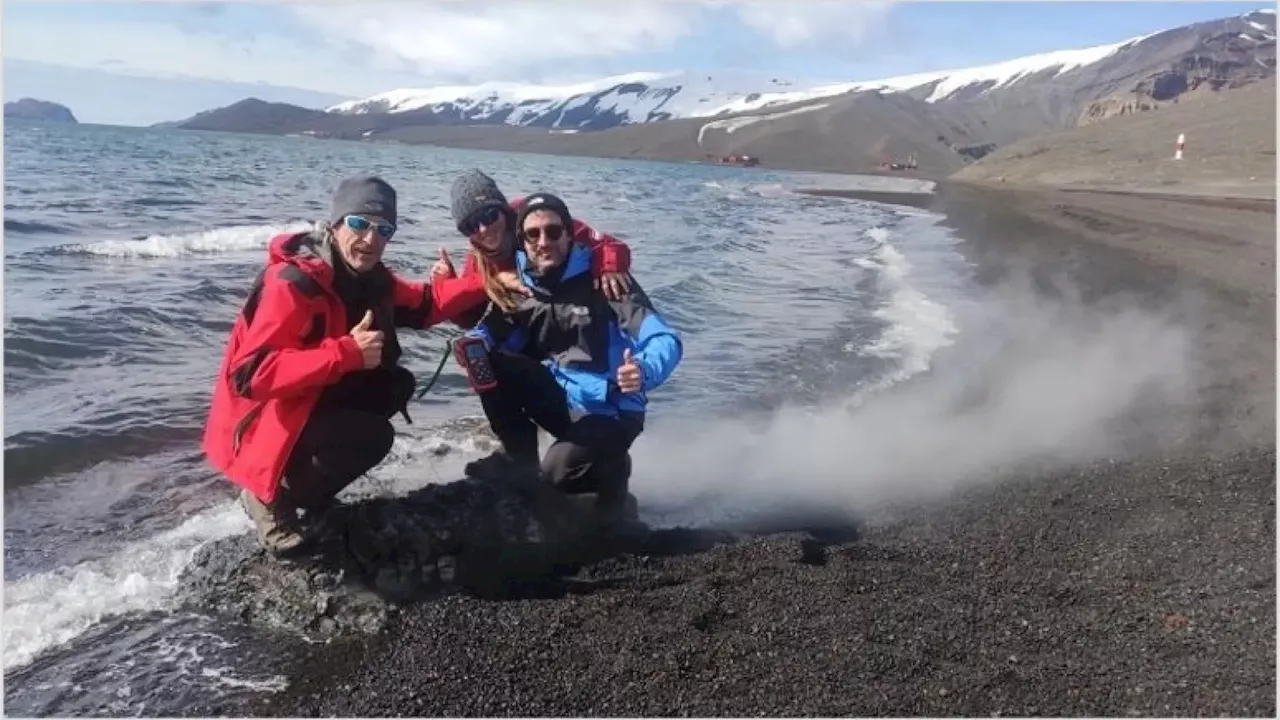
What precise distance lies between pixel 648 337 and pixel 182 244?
1634 cm

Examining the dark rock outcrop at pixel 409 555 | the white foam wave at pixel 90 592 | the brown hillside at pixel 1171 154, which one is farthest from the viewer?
the brown hillside at pixel 1171 154

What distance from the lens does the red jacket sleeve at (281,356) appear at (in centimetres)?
435

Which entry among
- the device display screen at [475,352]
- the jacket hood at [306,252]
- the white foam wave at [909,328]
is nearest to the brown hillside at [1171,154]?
the white foam wave at [909,328]

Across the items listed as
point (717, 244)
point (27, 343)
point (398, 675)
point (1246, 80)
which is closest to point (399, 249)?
point (717, 244)

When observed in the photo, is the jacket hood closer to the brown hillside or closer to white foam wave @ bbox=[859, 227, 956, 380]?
white foam wave @ bbox=[859, 227, 956, 380]

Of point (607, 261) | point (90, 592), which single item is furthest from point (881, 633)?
point (90, 592)

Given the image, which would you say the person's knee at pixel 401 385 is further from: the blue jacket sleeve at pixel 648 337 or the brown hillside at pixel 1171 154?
the brown hillside at pixel 1171 154

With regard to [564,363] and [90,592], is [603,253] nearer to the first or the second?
[564,363]

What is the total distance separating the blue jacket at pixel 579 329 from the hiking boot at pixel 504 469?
0.50m

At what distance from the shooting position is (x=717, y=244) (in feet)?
80.1

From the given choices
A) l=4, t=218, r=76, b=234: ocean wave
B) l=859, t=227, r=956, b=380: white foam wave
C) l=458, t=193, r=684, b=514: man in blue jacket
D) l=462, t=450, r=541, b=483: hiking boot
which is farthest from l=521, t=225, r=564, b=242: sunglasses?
l=4, t=218, r=76, b=234: ocean wave

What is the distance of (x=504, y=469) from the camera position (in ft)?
19.4

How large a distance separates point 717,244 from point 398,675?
20995 millimetres

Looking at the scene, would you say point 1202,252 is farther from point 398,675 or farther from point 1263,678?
point 398,675
